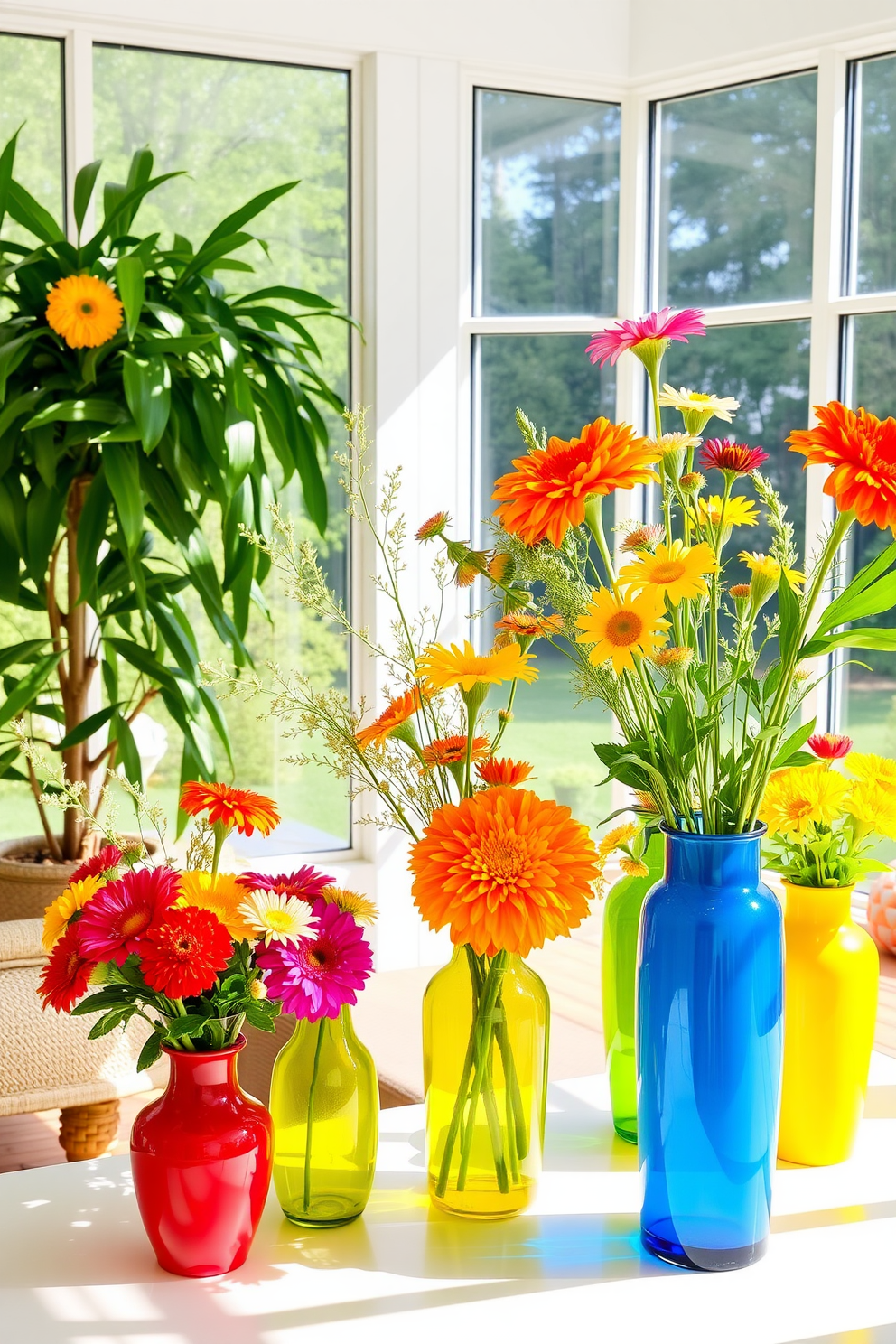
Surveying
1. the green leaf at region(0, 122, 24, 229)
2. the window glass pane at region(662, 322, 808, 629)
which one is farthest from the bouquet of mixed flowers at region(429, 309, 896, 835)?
the window glass pane at region(662, 322, 808, 629)

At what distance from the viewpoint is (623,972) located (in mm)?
1268

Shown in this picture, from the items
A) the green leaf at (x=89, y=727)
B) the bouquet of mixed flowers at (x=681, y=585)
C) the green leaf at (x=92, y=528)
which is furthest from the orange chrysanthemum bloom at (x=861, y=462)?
the green leaf at (x=89, y=727)

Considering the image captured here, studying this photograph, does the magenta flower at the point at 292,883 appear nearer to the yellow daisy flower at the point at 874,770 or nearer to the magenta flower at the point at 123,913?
the magenta flower at the point at 123,913

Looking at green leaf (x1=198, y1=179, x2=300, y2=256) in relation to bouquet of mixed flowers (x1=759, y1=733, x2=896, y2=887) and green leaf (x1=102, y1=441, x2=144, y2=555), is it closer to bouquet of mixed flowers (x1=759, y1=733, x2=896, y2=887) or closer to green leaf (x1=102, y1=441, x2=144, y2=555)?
green leaf (x1=102, y1=441, x2=144, y2=555)

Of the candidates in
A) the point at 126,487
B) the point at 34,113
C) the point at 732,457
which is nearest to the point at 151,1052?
the point at 732,457

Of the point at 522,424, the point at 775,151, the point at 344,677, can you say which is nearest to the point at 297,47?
the point at 775,151

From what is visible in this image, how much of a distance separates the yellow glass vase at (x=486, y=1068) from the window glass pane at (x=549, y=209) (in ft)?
10.3

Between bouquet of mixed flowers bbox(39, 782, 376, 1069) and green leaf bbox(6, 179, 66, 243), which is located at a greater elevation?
green leaf bbox(6, 179, 66, 243)

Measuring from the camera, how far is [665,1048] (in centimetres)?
104

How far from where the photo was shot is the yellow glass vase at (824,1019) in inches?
48.9

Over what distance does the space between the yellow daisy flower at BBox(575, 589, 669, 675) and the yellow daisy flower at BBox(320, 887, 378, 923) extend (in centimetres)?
29

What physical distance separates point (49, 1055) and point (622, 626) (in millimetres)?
1689

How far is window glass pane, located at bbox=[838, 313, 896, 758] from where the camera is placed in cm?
343

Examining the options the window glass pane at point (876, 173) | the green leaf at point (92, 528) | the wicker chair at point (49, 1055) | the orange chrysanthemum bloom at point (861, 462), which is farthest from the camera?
the window glass pane at point (876, 173)
